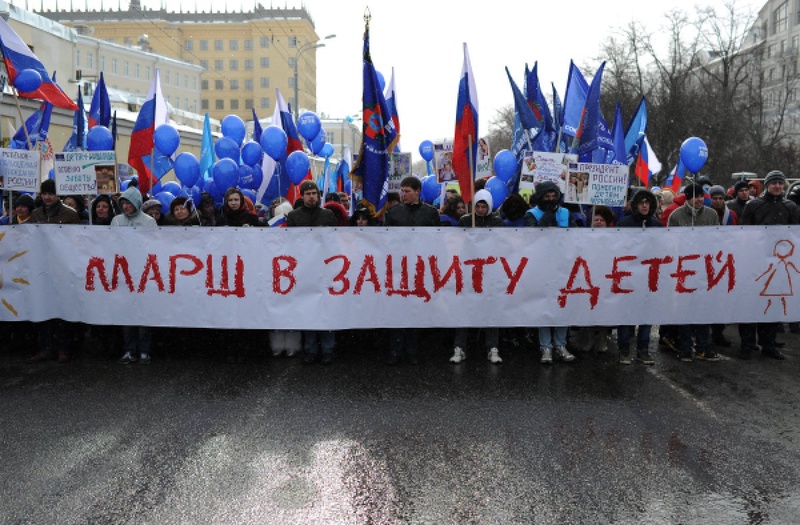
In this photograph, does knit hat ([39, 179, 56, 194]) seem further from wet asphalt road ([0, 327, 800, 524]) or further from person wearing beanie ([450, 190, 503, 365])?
person wearing beanie ([450, 190, 503, 365])

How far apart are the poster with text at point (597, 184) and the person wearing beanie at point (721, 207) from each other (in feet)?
4.50

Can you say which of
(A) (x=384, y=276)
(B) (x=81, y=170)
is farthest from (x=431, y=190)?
(B) (x=81, y=170)

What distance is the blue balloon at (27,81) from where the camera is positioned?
8438 mm

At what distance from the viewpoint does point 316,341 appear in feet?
23.5

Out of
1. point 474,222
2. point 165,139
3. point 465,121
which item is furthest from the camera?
point 165,139

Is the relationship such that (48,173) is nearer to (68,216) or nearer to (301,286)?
(68,216)

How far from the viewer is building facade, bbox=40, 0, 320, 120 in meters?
96.5

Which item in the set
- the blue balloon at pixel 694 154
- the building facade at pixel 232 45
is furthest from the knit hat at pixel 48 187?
the building facade at pixel 232 45

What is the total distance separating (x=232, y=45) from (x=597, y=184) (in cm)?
10140

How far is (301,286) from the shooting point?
699cm

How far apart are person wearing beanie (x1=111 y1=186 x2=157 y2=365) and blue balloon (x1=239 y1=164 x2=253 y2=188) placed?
14.6ft

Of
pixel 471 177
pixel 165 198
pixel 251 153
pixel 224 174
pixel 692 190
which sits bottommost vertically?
pixel 165 198

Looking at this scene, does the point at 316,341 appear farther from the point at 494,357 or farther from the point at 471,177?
the point at 471,177

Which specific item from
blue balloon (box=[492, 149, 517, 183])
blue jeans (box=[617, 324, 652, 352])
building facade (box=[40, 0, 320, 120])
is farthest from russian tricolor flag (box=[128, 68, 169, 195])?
building facade (box=[40, 0, 320, 120])
